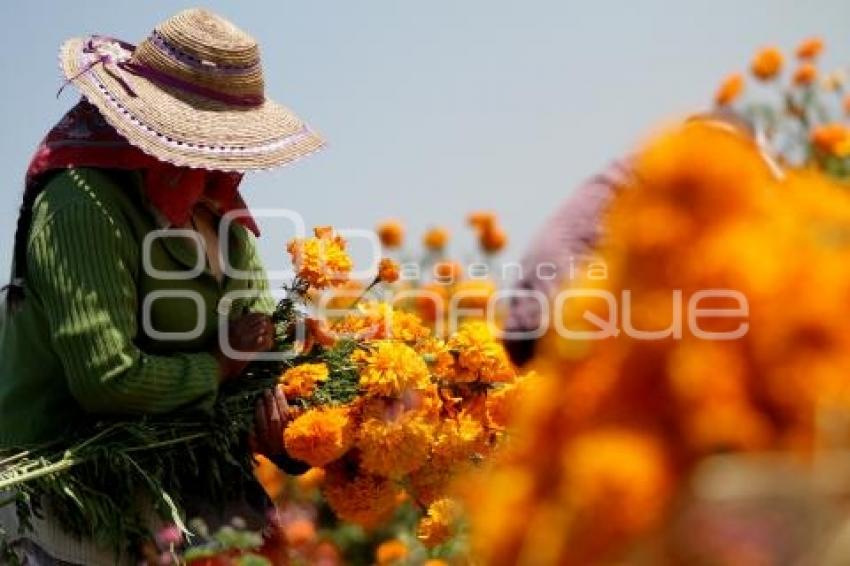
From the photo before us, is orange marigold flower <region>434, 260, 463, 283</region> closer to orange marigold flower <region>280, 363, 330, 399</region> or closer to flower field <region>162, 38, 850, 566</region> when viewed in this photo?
orange marigold flower <region>280, 363, 330, 399</region>

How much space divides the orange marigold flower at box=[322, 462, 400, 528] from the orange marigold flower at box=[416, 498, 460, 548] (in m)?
0.14

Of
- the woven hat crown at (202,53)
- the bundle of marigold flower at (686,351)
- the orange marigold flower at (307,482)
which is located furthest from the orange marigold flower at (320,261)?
the bundle of marigold flower at (686,351)

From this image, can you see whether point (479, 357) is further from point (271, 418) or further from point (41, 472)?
→ point (41, 472)

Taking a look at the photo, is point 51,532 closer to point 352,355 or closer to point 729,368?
point 352,355

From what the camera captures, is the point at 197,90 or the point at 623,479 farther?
the point at 197,90

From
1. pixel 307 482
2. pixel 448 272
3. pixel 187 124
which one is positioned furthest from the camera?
pixel 448 272

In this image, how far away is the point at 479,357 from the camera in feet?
9.30

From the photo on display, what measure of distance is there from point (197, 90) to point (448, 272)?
7.73 ft

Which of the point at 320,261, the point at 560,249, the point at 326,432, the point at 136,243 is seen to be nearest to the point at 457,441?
the point at 326,432

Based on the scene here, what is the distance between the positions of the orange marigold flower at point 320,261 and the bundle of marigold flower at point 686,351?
6.42 feet

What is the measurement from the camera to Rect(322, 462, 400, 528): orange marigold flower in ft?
9.09

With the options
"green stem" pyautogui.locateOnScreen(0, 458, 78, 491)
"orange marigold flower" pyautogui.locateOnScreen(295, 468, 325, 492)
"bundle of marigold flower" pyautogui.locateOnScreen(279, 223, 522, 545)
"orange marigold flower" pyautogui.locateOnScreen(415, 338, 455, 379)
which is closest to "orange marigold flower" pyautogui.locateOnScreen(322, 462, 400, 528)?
"bundle of marigold flower" pyautogui.locateOnScreen(279, 223, 522, 545)

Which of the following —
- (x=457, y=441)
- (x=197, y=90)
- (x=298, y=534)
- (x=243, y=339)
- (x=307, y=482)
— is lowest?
(x=307, y=482)

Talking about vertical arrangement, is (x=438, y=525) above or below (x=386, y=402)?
below
